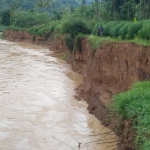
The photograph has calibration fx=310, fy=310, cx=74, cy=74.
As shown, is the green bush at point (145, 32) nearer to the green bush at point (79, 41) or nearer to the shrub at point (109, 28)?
the shrub at point (109, 28)

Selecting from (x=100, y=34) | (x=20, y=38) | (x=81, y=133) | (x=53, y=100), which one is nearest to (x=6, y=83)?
(x=53, y=100)

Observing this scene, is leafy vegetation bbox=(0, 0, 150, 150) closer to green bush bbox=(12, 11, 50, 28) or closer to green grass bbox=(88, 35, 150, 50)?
green grass bbox=(88, 35, 150, 50)

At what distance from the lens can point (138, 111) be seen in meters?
8.67

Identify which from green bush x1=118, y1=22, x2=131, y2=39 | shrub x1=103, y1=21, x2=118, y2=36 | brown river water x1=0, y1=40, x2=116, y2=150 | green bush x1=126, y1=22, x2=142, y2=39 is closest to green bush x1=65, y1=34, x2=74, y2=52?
brown river water x1=0, y1=40, x2=116, y2=150

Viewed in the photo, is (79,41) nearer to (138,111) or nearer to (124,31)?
(124,31)

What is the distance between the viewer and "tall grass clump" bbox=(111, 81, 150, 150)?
25.0ft

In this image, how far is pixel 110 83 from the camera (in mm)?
17453

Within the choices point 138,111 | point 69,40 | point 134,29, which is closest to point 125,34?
point 134,29

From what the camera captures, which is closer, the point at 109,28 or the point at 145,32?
the point at 145,32

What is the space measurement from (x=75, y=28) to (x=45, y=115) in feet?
44.5

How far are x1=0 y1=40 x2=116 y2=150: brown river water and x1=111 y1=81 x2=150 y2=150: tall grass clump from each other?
226cm

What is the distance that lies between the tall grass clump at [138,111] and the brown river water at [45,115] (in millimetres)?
2257

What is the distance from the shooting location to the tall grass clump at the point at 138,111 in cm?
761

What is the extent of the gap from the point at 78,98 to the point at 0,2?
294ft
